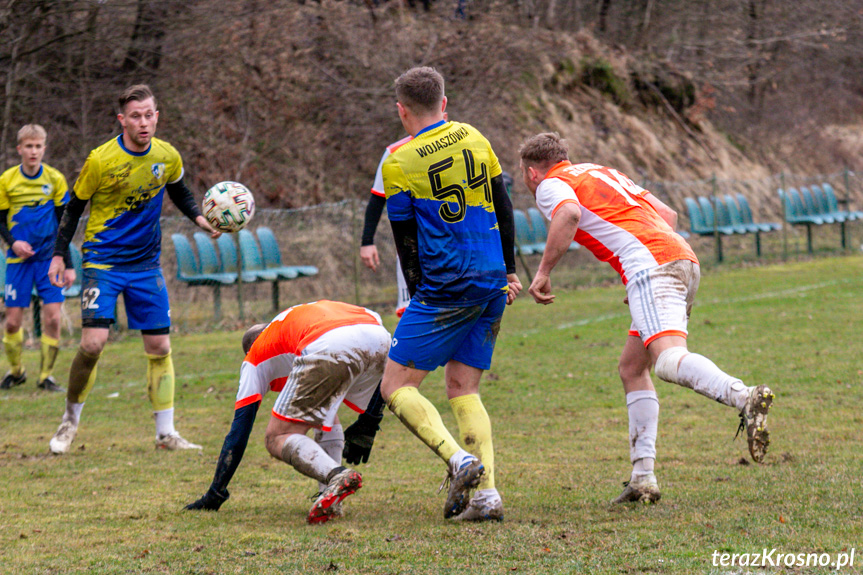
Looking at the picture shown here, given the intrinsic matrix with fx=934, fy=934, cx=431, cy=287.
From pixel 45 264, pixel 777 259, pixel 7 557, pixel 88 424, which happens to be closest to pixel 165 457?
pixel 88 424

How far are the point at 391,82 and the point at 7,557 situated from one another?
17.5 m

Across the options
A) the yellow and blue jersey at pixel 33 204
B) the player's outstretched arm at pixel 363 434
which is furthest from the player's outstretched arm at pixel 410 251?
the yellow and blue jersey at pixel 33 204

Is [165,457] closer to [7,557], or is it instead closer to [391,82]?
[7,557]

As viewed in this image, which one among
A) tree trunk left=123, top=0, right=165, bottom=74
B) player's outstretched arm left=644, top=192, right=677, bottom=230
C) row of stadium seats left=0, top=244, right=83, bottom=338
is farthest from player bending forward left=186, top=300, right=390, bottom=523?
tree trunk left=123, top=0, right=165, bottom=74

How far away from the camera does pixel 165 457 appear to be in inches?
242

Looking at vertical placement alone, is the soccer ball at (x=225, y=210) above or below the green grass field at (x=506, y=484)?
above

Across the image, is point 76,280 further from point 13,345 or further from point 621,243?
point 621,243

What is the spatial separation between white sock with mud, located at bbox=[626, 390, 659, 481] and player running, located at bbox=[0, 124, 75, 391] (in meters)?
6.11

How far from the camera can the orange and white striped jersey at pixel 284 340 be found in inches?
178

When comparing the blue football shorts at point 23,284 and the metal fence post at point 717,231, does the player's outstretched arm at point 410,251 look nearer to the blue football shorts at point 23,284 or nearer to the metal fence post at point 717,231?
the blue football shorts at point 23,284

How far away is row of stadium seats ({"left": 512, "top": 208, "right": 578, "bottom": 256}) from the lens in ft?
55.2

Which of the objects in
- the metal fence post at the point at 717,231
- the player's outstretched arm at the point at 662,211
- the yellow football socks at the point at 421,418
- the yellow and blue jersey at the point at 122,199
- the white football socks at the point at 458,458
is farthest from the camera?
the metal fence post at the point at 717,231

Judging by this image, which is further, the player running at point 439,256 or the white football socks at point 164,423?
the white football socks at point 164,423

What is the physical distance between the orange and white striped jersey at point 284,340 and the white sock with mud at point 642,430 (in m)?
1.37
